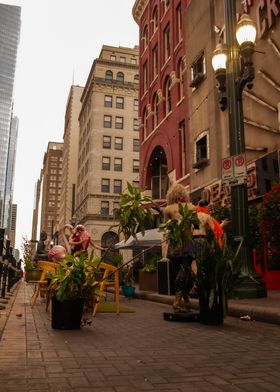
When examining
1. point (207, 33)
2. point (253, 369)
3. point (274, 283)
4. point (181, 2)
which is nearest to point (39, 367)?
point (253, 369)

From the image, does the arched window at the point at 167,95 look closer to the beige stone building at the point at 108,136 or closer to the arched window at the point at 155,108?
the arched window at the point at 155,108

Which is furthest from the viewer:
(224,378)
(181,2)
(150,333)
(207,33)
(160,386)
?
(181,2)

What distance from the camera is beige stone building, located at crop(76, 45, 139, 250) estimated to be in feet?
180

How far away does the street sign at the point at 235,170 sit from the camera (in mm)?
8438

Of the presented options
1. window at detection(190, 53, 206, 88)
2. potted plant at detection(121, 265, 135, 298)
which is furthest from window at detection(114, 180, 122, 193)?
potted plant at detection(121, 265, 135, 298)

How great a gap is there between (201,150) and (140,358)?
52.5ft

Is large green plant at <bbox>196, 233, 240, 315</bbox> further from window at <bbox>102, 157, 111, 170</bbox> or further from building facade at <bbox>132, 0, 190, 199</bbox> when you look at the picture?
window at <bbox>102, 157, 111, 170</bbox>

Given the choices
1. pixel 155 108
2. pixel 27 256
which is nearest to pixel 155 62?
pixel 155 108

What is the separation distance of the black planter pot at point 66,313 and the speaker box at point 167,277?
5.31 meters

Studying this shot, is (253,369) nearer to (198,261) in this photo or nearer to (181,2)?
(198,261)

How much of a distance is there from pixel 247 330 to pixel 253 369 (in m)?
2.23

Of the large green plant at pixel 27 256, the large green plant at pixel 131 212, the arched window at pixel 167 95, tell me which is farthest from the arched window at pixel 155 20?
the large green plant at pixel 131 212

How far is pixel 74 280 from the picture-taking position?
5.25 meters

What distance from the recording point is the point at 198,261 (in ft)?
19.5
